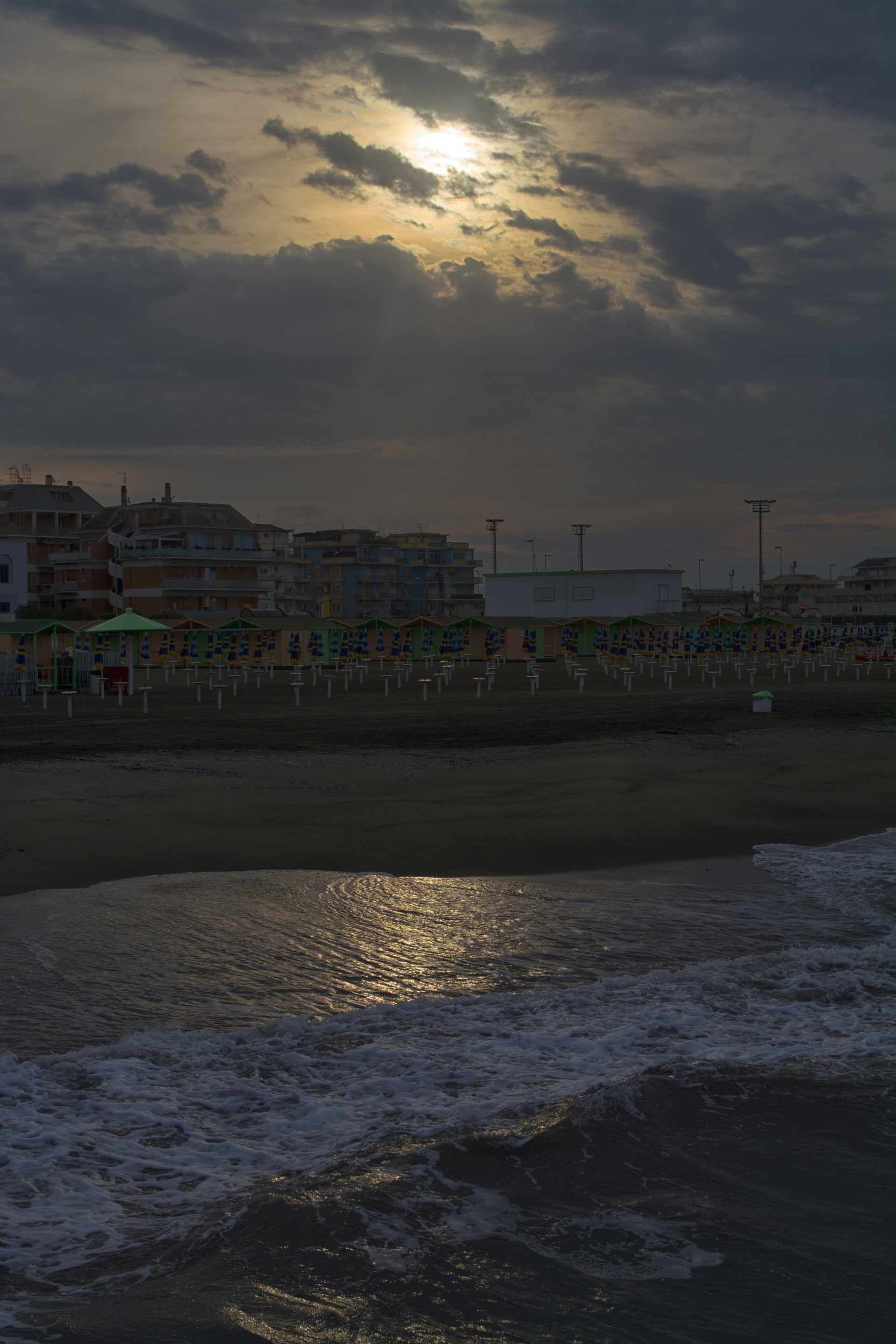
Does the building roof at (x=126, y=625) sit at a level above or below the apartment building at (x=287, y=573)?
below

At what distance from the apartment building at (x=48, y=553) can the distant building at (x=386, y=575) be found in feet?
98.9

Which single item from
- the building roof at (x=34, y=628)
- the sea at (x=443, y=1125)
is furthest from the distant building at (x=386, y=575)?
the sea at (x=443, y=1125)

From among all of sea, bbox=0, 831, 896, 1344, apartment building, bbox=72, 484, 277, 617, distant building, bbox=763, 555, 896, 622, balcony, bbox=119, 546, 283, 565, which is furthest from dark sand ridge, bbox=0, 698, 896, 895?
distant building, bbox=763, 555, 896, 622

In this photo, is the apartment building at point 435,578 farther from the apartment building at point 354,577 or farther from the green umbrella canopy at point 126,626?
the green umbrella canopy at point 126,626

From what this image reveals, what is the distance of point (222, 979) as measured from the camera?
754 cm

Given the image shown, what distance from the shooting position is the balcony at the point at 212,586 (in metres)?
86.2

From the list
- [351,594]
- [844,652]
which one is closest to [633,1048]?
[844,652]

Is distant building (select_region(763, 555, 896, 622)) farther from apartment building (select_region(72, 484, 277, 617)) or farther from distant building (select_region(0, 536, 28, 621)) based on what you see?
distant building (select_region(0, 536, 28, 621))

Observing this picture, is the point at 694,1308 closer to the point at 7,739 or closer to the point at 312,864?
the point at 312,864

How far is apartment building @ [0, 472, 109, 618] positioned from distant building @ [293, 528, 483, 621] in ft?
98.9

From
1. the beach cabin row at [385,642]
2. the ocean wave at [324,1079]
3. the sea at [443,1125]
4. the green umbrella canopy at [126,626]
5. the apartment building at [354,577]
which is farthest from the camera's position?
the apartment building at [354,577]

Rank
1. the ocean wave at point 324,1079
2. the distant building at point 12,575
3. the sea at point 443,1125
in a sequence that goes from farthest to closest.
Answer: the distant building at point 12,575 → the ocean wave at point 324,1079 → the sea at point 443,1125

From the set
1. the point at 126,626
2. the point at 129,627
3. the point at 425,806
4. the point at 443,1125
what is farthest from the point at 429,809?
the point at 126,626

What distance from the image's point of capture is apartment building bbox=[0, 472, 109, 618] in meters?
68.3
